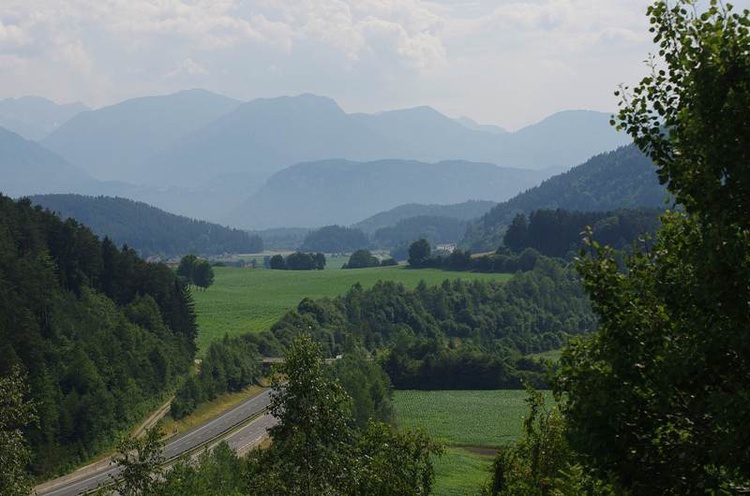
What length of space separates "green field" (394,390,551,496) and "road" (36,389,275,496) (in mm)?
14198

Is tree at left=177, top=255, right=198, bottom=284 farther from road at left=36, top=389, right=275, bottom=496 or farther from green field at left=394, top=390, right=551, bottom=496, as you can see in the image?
road at left=36, top=389, right=275, bottom=496

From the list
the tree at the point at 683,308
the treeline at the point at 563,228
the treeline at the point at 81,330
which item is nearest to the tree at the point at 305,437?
the tree at the point at 683,308

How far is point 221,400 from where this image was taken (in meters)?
83.8

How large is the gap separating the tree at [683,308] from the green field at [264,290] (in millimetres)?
96703

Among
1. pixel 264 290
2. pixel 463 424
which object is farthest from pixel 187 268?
pixel 463 424

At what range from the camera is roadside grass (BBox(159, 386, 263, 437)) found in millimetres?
73125

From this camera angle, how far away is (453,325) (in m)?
124

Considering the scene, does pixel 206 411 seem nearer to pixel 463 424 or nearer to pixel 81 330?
pixel 81 330

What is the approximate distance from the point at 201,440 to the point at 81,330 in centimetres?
1750

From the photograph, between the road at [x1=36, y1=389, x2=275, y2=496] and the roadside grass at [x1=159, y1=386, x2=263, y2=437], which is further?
the roadside grass at [x1=159, y1=386, x2=263, y2=437]

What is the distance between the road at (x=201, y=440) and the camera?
190 feet

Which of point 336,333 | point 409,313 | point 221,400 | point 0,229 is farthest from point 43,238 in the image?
point 409,313

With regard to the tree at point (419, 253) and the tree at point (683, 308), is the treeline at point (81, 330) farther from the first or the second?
the tree at point (419, 253)

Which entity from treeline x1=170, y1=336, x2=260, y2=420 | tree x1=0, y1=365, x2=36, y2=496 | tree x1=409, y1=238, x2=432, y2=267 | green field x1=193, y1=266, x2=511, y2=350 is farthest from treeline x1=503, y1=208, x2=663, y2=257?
tree x1=0, y1=365, x2=36, y2=496
